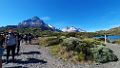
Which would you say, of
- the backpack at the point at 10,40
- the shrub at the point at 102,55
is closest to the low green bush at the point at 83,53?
the shrub at the point at 102,55

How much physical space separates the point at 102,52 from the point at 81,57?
165 cm

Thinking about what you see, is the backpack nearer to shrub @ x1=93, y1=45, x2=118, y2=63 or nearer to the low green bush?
the low green bush

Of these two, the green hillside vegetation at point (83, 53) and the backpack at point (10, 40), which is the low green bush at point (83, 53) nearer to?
the green hillside vegetation at point (83, 53)

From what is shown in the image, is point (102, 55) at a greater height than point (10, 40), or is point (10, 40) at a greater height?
point (10, 40)

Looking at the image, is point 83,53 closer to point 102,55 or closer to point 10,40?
point 102,55

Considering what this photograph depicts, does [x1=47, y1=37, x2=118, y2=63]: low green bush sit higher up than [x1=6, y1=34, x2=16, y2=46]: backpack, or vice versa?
[x1=6, y1=34, x2=16, y2=46]: backpack

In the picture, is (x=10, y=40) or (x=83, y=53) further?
(x=83, y=53)

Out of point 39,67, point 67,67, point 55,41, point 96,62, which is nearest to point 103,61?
point 96,62

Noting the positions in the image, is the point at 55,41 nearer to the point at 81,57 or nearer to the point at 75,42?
the point at 75,42

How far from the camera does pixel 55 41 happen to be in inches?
1287

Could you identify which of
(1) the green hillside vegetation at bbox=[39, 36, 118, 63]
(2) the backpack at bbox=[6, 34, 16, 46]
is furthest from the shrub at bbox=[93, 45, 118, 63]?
(2) the backpack at bbox=[6, 34, 16, 46]

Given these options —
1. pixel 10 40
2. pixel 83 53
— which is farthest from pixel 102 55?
pixel 10 40

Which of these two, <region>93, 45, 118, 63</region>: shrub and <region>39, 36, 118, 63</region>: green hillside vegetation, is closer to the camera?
<region>93, 45, 118, 63</region>: shrub

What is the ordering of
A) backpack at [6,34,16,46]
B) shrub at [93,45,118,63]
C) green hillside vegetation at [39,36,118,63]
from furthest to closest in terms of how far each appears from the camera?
green hillside vegetation at [39,36,118,63]
shrub at [93,45,118,63]
backpack at [6,34,16,46]
